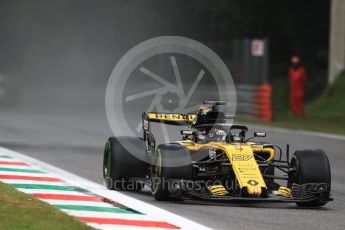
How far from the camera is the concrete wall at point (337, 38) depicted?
31.5 meters

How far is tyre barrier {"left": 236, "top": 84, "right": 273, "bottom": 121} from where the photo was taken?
1043 inches

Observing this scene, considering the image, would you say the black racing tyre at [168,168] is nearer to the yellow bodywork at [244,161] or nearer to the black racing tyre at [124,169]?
the yellow bodywork at [244,161]

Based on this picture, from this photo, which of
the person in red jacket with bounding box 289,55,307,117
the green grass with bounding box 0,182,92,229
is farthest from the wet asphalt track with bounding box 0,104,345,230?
the person in red jacket with bounding box 289,55,307,117

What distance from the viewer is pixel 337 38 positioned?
31766 millimetres

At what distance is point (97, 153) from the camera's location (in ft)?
53.4

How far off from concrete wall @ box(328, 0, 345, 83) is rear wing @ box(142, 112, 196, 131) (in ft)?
68.1

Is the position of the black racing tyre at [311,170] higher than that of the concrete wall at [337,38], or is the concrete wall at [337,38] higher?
the concrete wall at [337,38]

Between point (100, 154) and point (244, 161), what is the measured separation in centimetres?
640

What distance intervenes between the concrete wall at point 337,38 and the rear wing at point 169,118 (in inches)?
817

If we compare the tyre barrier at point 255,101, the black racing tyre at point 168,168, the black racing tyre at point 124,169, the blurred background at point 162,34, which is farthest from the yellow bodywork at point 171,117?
the tyre barrier at point 255,101

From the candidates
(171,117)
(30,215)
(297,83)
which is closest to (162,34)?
(297,83)

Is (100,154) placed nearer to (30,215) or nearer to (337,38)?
(30,215)

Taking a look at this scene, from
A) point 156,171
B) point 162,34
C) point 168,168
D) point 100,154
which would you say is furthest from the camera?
point 162,34

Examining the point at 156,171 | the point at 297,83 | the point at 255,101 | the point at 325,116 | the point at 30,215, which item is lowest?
the point at 30,215
